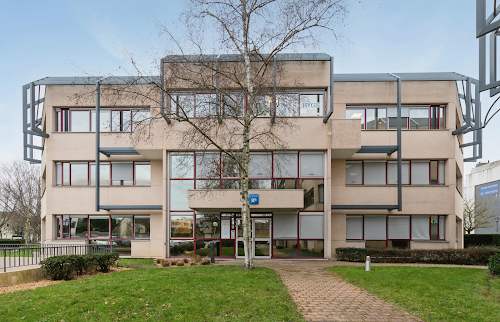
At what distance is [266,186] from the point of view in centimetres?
1758

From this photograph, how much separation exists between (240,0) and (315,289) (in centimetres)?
1040

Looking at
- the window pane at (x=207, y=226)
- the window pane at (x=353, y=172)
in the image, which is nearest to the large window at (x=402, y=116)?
the window pane at (x=353, y=172)

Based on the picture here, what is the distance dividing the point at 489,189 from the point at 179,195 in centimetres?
5894

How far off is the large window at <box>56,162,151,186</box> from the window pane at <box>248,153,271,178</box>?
21.4 ft

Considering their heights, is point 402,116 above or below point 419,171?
above

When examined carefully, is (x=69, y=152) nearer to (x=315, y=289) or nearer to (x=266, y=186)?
(x=266, y=186)

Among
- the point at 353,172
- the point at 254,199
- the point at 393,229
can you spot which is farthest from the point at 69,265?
the point at 393,229

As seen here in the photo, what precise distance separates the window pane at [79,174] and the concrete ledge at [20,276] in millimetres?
9665

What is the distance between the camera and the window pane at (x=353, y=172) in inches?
775

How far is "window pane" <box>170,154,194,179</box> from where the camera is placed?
1814 cm

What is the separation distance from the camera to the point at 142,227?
20.0 m

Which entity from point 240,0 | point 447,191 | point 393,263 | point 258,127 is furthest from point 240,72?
point 447,191

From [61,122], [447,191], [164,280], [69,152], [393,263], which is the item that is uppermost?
[61,122]

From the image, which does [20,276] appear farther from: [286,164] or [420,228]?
[420,228]
